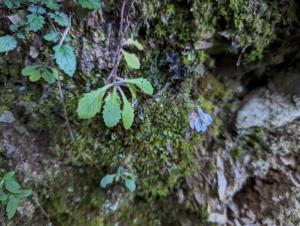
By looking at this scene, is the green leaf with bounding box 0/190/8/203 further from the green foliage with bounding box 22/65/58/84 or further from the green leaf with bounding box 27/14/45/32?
the green leaf with bounding box 27/14/45/32

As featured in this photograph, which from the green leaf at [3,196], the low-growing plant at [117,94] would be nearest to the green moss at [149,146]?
the low-growing plant at [117,94]

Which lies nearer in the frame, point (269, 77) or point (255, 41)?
point (255, 41)

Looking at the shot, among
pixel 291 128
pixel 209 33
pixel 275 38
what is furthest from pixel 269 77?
pixel 209 33

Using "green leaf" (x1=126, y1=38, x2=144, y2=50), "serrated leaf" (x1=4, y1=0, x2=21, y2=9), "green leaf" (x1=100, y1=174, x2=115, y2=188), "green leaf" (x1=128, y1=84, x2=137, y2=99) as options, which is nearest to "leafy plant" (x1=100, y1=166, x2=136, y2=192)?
"green leaf" (x1=100, y1=174, x2=115, y2=188)

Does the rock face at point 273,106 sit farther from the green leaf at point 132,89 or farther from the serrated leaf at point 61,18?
the serrated leaf at point 61,18

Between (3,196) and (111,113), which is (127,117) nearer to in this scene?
(111,113)

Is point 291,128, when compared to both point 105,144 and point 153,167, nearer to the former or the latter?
point 153,167
